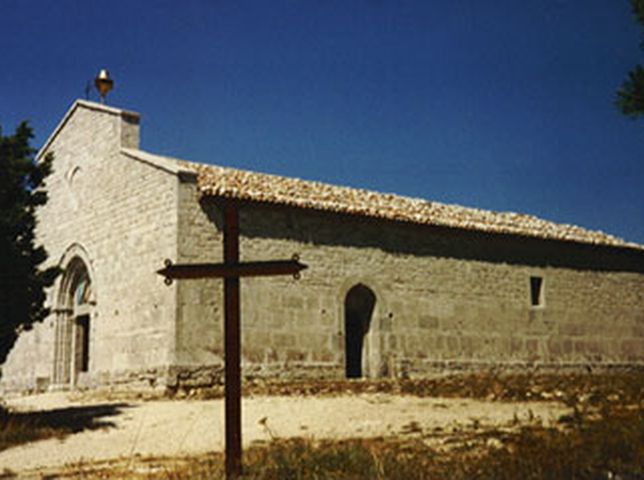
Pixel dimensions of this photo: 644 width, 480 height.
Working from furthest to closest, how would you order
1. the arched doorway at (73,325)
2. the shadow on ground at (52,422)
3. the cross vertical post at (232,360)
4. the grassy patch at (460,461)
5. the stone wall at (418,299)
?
the arched doorway at (73,325), the stone wall at (418,299), the shadow on ground at (52,422), the cross vertical post at (232,360), the grassy patch at (460,461)

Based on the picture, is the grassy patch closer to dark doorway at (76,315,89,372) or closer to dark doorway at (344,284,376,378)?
dark doorway at (344,284,376,378)

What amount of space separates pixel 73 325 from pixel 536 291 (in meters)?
12.5

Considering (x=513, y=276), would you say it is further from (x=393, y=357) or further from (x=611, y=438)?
(x=611, y=438)

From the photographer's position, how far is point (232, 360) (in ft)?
20.9

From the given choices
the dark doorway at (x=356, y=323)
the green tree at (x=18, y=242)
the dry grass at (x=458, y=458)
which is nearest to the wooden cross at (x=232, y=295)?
the dry grass at (x=458, y=458)

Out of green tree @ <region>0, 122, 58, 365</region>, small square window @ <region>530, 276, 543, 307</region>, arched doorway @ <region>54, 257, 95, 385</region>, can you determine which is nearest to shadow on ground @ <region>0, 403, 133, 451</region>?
green tree @ <region>0, 122, 58, 365</region>

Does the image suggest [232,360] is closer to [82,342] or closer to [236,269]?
[236,269]

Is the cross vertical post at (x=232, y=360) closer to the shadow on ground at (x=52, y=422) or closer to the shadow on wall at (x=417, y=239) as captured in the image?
the shadow on ground at (x=52, y=422)

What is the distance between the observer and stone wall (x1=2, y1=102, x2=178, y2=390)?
16.5m

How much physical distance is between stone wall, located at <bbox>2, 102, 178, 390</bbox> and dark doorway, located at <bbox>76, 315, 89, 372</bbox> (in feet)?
1.68

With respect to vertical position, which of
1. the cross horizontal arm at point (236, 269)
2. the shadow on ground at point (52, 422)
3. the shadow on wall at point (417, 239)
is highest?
the shadow on wall at point (417, 239)

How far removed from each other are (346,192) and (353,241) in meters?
2.67

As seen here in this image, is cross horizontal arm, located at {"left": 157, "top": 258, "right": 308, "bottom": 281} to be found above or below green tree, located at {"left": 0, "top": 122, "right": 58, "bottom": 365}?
below

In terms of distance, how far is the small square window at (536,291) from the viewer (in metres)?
22.3
